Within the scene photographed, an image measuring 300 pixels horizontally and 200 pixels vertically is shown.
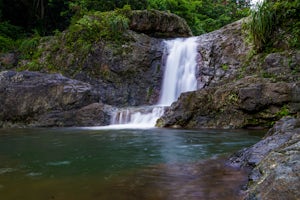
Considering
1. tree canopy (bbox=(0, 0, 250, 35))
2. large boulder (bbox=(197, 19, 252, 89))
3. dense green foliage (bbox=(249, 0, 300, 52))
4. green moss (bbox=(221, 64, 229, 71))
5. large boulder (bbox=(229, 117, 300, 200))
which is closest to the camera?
large boulder (bbox=(229, 117, 300, 200))

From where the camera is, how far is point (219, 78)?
1138 cm

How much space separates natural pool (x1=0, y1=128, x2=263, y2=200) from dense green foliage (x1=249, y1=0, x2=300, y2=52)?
5.53 m

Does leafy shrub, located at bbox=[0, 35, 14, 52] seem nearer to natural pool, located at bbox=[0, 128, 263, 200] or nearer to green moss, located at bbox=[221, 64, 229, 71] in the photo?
green moss, located at bbox=[221, 64, 229, 71]

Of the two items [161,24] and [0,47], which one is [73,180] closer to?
[161,24]

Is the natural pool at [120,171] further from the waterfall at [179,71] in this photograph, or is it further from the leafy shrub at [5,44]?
the leafy shrub at [5,44]

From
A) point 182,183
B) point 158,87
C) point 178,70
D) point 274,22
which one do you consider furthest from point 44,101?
point 182,183

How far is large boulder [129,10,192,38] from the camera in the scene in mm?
14305

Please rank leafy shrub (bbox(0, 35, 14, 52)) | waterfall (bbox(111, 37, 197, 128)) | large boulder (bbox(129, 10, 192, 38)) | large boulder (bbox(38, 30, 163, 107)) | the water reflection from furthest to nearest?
leafy shrub (bbox(0, 35, 14, 52)), large boulder (bbox(129, 10, 192, 38)), large boulder (bbox(38, 30, 163, 107)), waterfall (bbox(111, 37, 197, 128)), the water reflection

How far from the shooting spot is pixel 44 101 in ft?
34.6

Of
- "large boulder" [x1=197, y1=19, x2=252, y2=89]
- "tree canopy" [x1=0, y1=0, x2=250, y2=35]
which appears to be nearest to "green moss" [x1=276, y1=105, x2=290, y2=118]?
"large boulder" [x1=197, y1=19, x2=252, y2=89]

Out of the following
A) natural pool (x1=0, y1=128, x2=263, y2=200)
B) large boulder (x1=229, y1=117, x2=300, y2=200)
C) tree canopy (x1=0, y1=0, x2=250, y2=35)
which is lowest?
natural pool (x1=0, y1=128, x2=263, y2=200)

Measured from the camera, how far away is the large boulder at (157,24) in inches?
563

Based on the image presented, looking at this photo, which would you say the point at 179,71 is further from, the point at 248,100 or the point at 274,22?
the point at 248,100

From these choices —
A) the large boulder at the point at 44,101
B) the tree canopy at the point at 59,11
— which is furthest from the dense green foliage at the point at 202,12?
the large boulder at the point at 44,101
